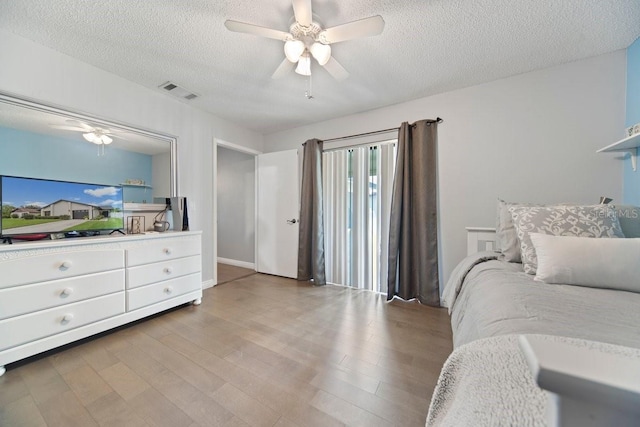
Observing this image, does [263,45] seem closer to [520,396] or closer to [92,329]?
[520,396]

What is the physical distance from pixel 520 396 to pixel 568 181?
8.20 ft

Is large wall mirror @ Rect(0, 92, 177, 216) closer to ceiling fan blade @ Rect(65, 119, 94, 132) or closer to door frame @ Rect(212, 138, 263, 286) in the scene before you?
ceiling fan blade @ Rect(65, 119, 94, 132)

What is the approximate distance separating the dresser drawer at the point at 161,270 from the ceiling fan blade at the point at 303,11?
2.32 meters

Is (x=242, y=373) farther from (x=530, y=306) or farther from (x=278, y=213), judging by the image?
(x=278, y=213)

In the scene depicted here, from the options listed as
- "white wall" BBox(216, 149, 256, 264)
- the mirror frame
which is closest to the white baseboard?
"white wall" BBox(216, 149, 256, 264)

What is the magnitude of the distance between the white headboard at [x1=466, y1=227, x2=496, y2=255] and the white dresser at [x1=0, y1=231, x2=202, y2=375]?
290cm

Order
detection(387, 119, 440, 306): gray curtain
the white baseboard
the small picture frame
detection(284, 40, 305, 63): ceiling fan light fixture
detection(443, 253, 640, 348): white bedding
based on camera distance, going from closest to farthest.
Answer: detection(443, 253, 640, 348): white bedding
detection(284, 40, 305, 63): ceiling fan light fixture
the small picture frame
detection(387, 119, 440, 306): gray curtain
the white baseboard

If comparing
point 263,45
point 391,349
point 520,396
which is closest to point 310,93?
point 263,45

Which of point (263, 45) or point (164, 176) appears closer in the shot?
point (263, 45)

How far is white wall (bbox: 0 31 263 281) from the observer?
175cm

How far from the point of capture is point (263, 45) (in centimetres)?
182

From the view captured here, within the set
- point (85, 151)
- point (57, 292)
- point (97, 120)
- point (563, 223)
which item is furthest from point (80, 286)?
point (563, 223)

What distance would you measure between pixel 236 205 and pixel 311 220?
1.83m

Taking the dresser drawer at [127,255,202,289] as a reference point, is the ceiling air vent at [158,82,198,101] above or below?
above
